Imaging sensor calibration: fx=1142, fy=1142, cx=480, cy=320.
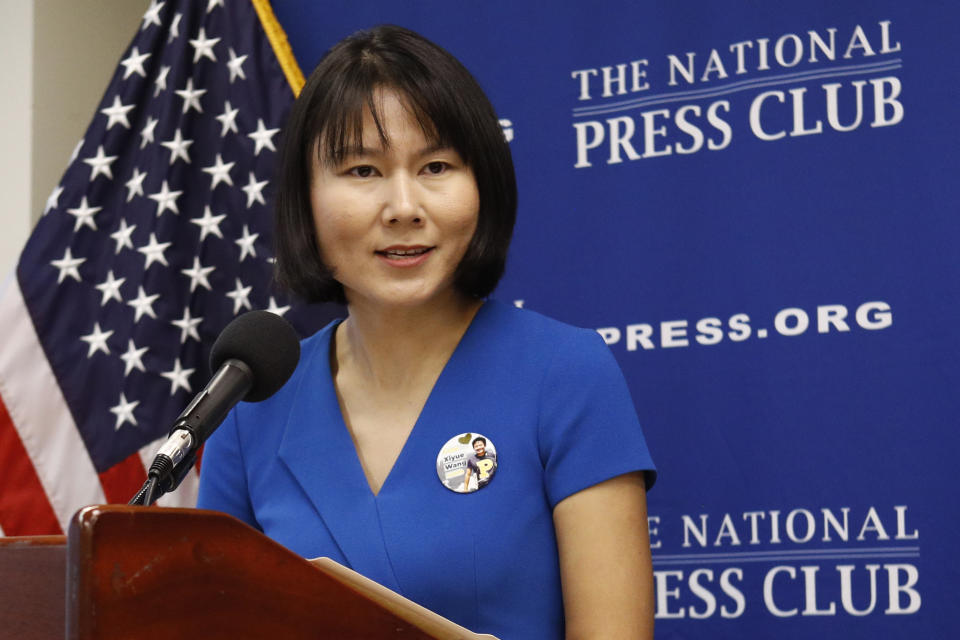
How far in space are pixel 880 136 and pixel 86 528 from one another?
5.91ft

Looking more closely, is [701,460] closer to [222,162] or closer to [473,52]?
[473,52]

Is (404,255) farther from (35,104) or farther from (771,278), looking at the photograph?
(35,104)

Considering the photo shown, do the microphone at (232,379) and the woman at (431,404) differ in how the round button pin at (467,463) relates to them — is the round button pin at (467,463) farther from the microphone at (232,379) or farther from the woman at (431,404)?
the microphone at (232,379)

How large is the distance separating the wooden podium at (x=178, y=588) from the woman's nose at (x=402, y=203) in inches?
21.7

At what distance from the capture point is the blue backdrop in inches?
80.0

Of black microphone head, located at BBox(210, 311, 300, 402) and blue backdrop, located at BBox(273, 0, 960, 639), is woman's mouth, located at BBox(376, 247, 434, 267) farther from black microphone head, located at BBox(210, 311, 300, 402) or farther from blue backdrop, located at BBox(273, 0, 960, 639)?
blue backdrop, located at BBox(273, 0, 960, 639)

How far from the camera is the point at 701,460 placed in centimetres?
220

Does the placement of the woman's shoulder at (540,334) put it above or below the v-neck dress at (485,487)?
above

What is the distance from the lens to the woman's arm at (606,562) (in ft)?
3.99

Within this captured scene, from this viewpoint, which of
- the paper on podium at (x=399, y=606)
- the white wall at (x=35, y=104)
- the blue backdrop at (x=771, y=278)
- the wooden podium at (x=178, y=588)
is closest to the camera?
the wooden podium at (x=178, y=588)

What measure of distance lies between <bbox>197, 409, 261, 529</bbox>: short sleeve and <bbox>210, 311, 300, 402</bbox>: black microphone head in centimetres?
35

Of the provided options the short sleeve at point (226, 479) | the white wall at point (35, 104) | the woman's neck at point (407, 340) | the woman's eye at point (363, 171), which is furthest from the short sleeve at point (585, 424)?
the white wall at point (35, 104)

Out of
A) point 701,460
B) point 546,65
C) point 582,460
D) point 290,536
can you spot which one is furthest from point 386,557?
point 546,65

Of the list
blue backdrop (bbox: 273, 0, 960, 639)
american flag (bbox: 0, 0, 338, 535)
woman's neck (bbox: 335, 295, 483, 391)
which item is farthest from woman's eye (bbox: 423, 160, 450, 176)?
american flag (bbox: 0, 0, 338, 535)
